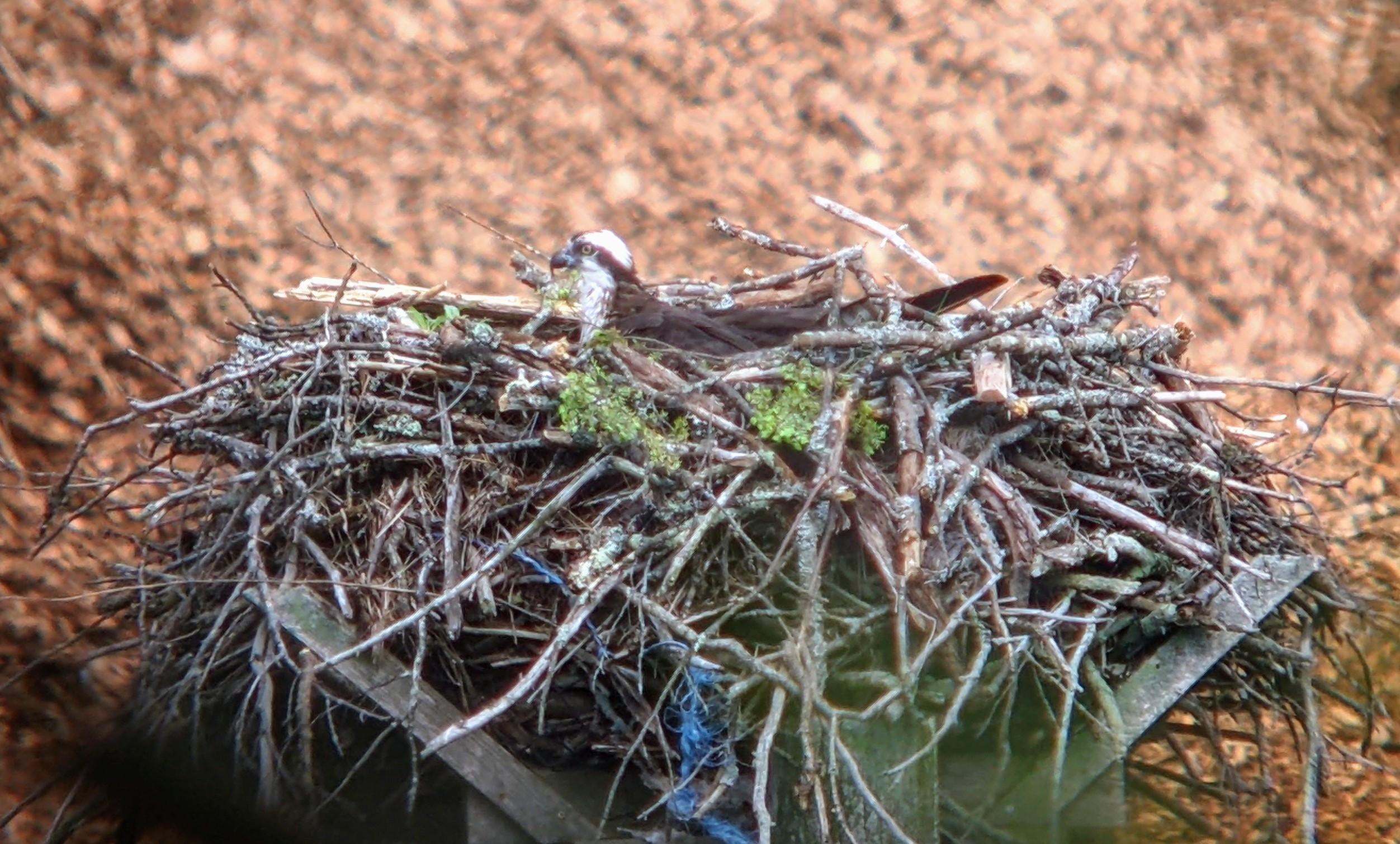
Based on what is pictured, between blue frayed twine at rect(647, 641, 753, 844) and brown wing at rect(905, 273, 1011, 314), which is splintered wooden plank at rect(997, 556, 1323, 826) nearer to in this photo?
blue frayed twine at rect(647, 641, 753, 844)

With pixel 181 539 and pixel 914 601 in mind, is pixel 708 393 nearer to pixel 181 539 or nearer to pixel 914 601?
pixel 914 601

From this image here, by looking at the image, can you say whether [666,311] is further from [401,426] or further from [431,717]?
[431,717]

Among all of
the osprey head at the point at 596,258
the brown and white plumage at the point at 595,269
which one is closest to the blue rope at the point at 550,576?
the brown and white plumage at the point at 595,269

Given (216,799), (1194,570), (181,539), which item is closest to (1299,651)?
(1194,570)

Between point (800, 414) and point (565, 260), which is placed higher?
point (565, 260)

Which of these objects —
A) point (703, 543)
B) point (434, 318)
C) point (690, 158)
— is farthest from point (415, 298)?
point (690, 158)

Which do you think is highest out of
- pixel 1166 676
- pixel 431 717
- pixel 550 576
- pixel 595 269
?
pixel 595 269

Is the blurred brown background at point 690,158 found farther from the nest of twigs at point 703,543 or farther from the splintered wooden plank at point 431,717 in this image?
the splintered wooden plank at point 431,717
